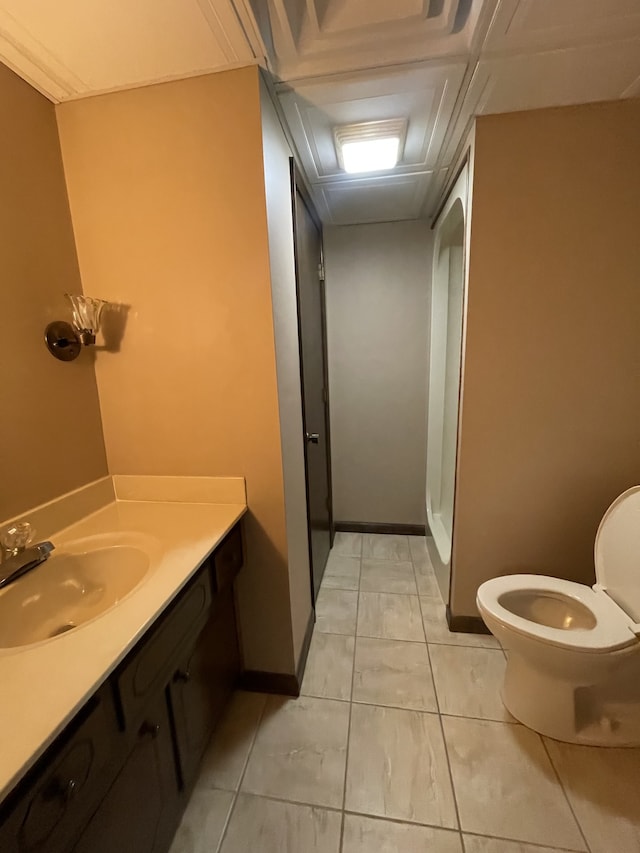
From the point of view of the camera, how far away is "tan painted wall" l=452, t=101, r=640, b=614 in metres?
1.40

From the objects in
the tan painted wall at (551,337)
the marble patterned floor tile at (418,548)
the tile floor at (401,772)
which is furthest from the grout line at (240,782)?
the marble patterned floor tile at (418,548)

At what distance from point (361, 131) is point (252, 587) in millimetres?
1845

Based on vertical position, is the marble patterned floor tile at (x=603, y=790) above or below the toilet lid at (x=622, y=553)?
below

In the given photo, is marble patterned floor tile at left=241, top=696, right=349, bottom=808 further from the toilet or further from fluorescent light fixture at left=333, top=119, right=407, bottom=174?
fluorescent light fixture at left=333, top=119, right=407, bottom=174

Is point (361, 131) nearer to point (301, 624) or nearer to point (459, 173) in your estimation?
point (459, 173)

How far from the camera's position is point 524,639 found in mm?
1216

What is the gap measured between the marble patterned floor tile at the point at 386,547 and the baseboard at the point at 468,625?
2.04 feet

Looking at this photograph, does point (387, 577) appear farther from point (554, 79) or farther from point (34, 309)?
point (554, 79)

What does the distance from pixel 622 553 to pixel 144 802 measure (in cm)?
165

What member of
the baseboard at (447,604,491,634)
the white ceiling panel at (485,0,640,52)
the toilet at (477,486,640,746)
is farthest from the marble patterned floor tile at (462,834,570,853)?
the white ceiling panel at (485,0,640,52)

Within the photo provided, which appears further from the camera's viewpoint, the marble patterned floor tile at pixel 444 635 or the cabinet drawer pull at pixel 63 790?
the marble patterned floor tile at pixel 444 635

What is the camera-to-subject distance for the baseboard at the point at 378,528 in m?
2.71

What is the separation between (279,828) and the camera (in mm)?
1064

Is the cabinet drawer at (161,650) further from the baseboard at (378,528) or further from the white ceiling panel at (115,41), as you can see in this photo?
the baseboard at (378,528)
